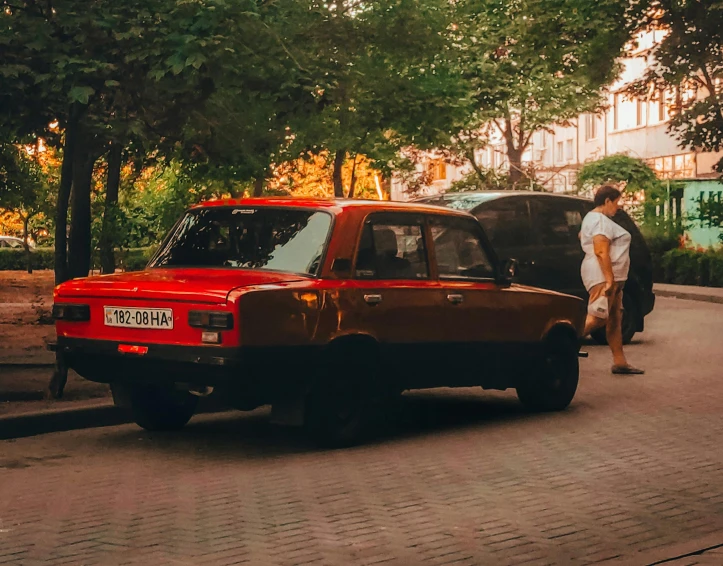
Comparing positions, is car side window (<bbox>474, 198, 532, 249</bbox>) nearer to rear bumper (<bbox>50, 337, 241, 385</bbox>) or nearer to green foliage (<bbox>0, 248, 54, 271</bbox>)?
rear bumper (<bbox>50, 337, 241, 385</bbox>)

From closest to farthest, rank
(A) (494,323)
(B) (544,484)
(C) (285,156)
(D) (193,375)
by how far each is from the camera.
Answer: (B) (544,484) < (D) (193,375) < (A) (494,323) < (C) (285,156)

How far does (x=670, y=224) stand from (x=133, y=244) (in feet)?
87.2

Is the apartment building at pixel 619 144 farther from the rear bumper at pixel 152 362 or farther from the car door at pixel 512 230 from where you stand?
the rear bumper at pixel 152 362

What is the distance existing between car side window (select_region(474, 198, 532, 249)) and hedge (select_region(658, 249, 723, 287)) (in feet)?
69.3

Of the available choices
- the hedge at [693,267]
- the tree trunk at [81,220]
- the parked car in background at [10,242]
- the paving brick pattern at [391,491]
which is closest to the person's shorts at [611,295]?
the paving brick pattern at [391,491]

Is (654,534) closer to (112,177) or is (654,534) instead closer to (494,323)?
(494,323)

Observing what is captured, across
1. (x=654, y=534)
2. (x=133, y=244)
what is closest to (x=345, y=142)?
(x=133, y=244)

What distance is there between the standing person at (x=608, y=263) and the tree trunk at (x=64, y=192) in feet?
16.4

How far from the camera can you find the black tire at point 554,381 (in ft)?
38.5

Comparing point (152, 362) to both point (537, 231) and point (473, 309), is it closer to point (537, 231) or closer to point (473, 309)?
point (473, 309)

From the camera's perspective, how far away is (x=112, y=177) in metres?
22.1

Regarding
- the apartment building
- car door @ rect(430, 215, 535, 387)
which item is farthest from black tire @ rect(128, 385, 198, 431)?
the apartment building

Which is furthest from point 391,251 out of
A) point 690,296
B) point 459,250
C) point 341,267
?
point 690,296

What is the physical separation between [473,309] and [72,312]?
290 cm
